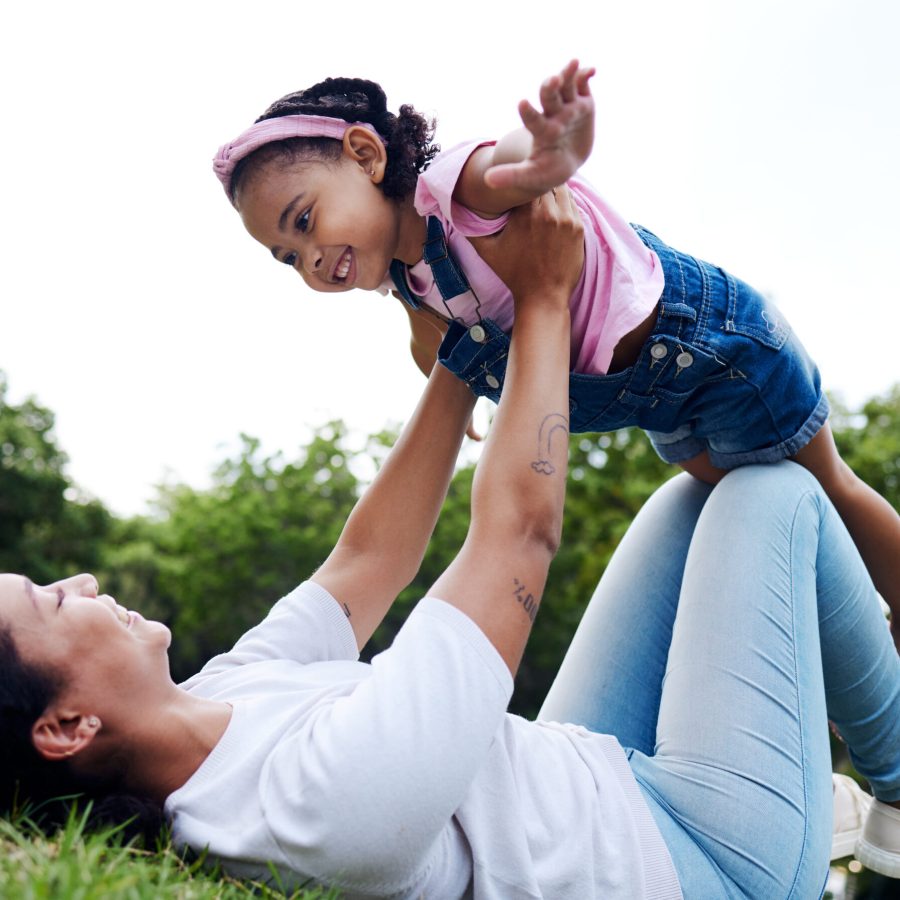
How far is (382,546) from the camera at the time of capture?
2.69 meters

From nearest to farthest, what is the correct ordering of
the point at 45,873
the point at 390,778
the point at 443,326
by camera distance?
the point at 45,873, the point at 390,778, the point at 443,326

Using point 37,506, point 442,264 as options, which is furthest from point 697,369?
point 37,506

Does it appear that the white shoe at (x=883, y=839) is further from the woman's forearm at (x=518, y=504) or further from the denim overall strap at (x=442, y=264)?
the denim overall strap at (x=442, y=264)

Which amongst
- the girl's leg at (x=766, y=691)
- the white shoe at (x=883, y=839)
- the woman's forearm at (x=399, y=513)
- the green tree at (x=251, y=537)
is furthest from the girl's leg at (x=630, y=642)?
the green tree at (x=251, y=537)

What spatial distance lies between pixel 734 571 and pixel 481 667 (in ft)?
2.89

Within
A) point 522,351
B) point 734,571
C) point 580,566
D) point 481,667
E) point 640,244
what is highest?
point 640,244

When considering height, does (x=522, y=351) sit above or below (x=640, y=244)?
below

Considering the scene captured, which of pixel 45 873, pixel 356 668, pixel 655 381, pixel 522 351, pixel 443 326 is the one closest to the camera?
pixel 45 873

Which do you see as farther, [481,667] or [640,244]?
[640,244]

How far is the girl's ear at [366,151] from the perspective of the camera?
8.73 ft

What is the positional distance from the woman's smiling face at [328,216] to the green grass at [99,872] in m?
1.52

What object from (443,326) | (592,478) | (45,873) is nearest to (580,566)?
(592,478)

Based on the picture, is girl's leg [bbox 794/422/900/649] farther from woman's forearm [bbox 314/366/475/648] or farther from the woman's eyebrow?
the woman's eyebrow

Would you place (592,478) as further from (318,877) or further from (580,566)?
(318,877)
